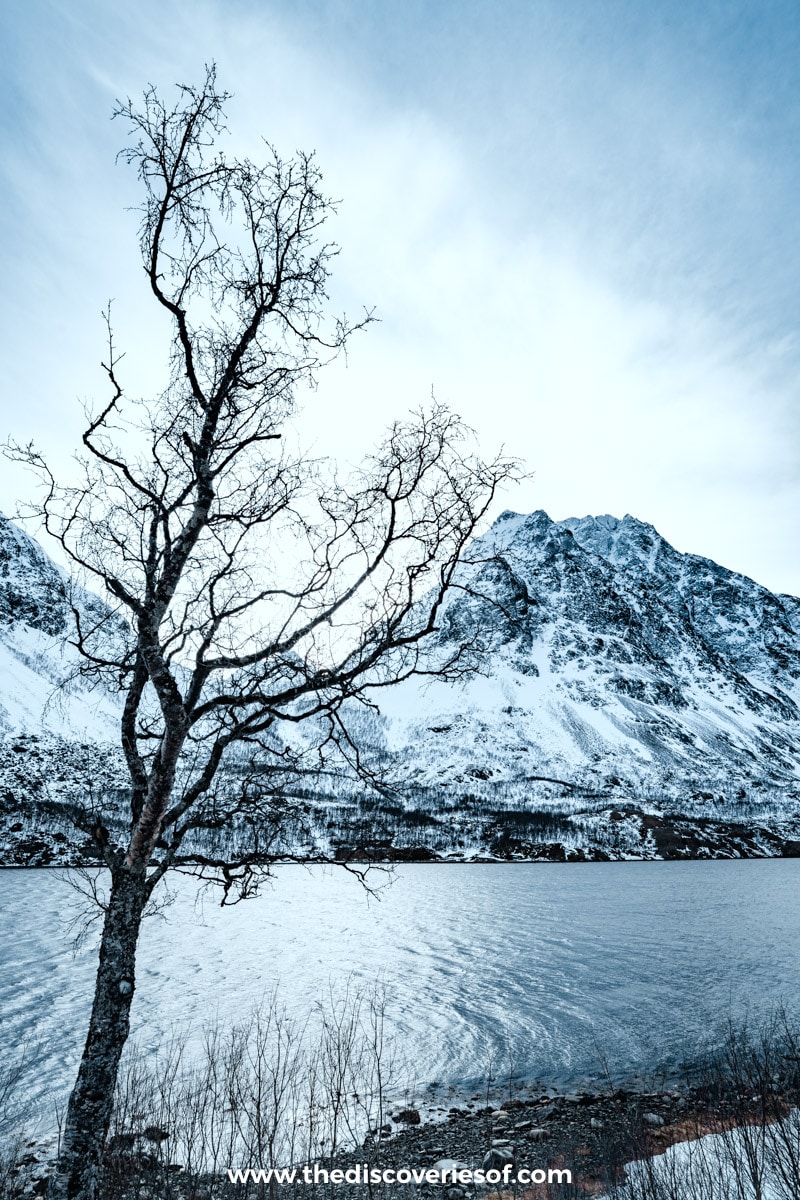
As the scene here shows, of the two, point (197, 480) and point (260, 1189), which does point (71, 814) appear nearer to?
point (197, 480)

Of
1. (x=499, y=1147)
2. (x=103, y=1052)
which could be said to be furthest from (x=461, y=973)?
(x=103, y=1052)

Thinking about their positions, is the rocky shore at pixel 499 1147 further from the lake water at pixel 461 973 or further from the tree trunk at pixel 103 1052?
the tree trunk at pixel 103 1052

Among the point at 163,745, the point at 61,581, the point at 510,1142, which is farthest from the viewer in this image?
the point at 510,1142

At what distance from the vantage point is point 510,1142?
15617 millimetres

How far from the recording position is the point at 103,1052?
6.23 metres

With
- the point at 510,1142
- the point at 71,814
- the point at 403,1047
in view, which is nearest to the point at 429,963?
the point at 403,1047

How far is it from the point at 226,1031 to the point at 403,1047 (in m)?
7.14

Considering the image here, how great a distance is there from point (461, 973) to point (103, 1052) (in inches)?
1599

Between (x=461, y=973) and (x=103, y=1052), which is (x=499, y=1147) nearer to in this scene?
(x=103, y=1052)

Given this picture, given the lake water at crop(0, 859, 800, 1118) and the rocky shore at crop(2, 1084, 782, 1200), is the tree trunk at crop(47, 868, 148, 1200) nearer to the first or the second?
the rocky shore at crop(2, 1084, 782, 1200)

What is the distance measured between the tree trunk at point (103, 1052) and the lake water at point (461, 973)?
34.6ft

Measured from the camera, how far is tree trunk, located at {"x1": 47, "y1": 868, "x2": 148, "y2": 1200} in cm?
599

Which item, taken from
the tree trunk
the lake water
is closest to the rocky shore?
the lake water

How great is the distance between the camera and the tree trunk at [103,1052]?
599 centimetres
